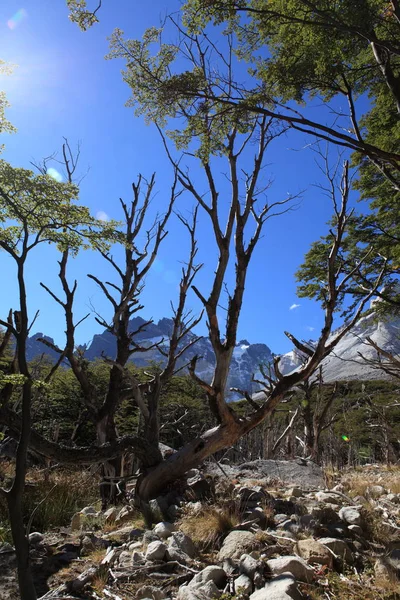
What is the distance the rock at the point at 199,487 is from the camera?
17.0 feet

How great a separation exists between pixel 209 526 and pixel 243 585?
1216 mm

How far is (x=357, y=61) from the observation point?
239 inches

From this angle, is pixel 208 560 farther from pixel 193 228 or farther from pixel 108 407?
pixel 193 228

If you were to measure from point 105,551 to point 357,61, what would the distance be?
7561 millimetres

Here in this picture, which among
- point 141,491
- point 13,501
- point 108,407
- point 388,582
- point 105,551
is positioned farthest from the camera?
point 108,407

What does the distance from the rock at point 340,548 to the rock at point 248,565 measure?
0.69 meters

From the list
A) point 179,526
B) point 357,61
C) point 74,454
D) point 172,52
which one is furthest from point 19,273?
point 357,61

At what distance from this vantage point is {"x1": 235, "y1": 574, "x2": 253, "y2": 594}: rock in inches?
107

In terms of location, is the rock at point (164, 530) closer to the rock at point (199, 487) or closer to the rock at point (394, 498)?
the rock at point (199, 487)

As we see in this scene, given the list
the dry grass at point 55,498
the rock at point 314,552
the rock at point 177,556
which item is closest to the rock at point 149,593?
the rock at point 177,556

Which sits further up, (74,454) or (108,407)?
(108,407)

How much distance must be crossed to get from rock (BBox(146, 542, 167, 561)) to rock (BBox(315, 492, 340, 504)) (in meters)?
2.15

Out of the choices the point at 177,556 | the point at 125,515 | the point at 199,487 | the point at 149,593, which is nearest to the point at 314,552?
the point at 177,556

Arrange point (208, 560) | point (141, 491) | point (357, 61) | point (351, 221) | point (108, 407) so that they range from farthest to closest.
A: point (351, 221) < point (108, 407) < point (357, 61) < point (141, 491) < point (208, 560)
